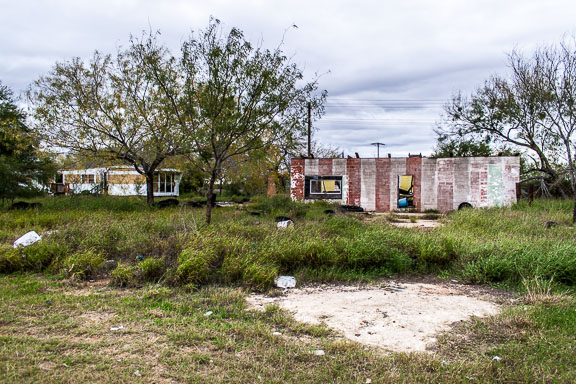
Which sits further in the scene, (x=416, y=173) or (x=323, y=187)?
(x=323, y=187)

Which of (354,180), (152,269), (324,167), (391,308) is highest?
(324,167)

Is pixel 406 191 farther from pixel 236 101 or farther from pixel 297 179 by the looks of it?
pixel 236 101

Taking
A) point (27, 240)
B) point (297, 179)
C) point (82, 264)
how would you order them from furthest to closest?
point (297, 179) < point (27, 240) < point (82, 264)

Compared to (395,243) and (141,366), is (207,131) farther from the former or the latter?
(141,366)

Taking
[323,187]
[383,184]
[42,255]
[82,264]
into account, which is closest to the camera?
[82,264]

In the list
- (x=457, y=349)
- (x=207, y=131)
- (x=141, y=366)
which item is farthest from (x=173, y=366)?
(x=207, y=131)

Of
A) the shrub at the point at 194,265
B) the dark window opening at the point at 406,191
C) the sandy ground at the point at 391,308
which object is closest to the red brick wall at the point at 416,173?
the dark window opening at the point at 406,191

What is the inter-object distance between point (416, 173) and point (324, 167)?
5.01 meters

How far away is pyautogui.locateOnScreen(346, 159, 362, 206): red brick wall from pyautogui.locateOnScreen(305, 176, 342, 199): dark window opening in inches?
22.8

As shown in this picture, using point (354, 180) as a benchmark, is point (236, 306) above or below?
below

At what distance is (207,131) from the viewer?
10266 millimetres

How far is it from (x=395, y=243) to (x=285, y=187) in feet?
83.4

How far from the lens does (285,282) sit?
623cm

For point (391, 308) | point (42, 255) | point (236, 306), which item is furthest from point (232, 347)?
point (42, 255)
